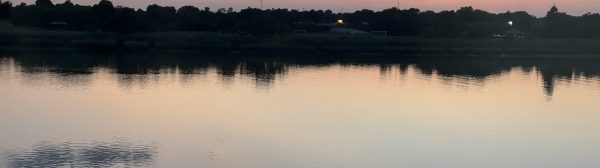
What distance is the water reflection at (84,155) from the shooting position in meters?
13.4

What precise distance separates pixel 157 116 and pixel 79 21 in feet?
186

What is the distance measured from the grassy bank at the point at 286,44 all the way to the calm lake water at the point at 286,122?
27033 mm

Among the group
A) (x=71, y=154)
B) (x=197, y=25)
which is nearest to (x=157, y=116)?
(x=71, y=154)

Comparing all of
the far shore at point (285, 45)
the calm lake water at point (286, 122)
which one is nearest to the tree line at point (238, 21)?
the far shore at point (285, 45)

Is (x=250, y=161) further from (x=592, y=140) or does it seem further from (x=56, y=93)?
(x=56, y=93)

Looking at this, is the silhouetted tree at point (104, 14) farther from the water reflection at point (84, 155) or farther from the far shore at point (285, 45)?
the water reflection at point (84, 155)

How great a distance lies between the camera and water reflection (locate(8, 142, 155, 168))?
13.4 metres

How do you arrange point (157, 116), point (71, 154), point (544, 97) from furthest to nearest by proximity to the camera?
point (544, 97)
point (157, 116)
point (71, 154)

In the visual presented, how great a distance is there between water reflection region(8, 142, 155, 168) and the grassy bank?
152ft

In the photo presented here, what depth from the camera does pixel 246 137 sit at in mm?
16969

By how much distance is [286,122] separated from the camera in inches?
774

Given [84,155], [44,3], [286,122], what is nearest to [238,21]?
[44,3]

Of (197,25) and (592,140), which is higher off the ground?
(197,25)

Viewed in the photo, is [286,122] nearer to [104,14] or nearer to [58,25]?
[104,14]
